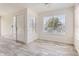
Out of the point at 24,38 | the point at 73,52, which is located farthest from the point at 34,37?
the point at 73,52

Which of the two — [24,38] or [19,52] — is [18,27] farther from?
[19,52]

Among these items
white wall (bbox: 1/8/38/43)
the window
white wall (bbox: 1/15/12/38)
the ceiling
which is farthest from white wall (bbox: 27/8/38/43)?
white wall (bbox: 1/15/12/38)

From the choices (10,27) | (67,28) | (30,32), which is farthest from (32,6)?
(67,28)

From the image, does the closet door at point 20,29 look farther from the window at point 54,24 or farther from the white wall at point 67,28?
the window at point 54,24

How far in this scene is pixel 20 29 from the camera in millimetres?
1809

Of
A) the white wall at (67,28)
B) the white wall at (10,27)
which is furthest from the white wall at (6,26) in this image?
the white wall at (67,28)

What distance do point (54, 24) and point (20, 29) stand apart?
74cm

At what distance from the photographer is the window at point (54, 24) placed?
1698 mm

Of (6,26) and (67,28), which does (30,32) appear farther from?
(67,28)

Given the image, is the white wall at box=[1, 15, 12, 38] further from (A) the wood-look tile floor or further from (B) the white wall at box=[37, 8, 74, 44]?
(B) the white wall at box=[37, 8, 74, 44]

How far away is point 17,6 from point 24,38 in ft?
2.28

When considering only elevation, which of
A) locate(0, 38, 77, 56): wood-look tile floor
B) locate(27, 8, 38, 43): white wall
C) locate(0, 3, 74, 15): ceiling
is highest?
locate(0, 3, 74, 15): ceiling

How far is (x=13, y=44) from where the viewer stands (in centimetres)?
187

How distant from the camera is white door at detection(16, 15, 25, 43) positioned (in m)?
1.81
